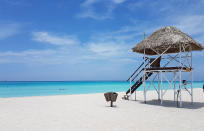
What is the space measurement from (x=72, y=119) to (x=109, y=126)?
192 centimetres

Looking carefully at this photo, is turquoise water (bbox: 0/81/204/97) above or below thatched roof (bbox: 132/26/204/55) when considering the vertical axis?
below

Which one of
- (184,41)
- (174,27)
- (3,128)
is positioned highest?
(174,27)

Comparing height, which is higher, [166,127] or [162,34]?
[162,34]

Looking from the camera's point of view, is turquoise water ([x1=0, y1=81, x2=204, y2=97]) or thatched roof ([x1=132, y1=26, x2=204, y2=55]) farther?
turquoise water ([x1=0, y1=81, x2=204, y2=97])

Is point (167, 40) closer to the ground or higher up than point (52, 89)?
higher up

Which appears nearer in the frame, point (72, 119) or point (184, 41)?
point (72, 119)

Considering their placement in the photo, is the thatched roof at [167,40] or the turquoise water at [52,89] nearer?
the thatched roof at [167,40]

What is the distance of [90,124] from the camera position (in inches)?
293

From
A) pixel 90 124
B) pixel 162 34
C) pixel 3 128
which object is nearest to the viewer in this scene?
pixel 3 128

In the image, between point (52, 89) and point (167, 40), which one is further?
point (52, 89)

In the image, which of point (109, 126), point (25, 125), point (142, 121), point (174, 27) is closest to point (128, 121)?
point (142, 121)

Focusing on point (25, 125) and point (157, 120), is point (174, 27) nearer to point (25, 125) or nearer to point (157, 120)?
point (157, 120)

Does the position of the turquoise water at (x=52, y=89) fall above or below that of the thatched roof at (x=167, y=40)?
below

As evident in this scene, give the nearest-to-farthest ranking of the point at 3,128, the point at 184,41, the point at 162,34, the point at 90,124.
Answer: the point at 3,128, the point at 90,124, the point at 184,41, the point at 162,34
